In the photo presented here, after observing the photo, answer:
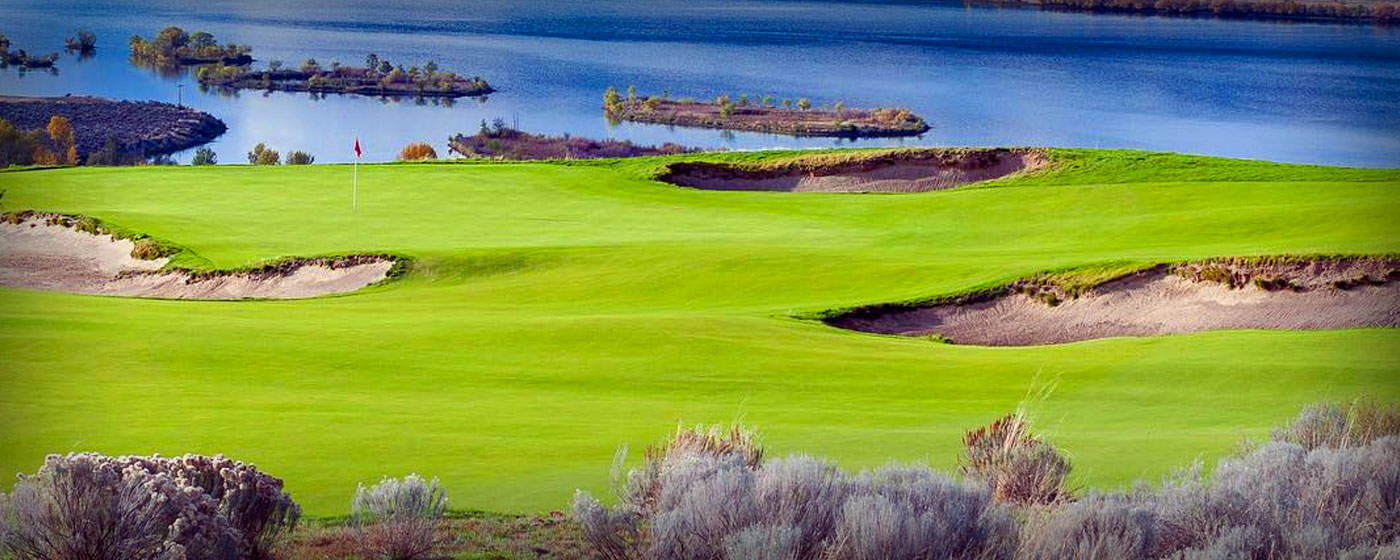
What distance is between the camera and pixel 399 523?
313 inches

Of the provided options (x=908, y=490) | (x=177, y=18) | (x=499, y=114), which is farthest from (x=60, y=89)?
(x=908, y=490)

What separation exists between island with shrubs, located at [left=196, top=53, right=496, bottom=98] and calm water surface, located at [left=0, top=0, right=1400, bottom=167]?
5.05ft

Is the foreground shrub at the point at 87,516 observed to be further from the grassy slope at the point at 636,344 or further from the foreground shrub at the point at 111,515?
the grassy slope at the point at 636,344

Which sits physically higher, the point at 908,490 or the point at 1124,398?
the point at 908,490

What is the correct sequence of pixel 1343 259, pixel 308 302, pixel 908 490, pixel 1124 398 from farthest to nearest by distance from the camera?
pixel 308 302
pixel 1343 259
pixel 1124 398
pixel 908 490

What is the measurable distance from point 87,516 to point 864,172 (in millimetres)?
30864

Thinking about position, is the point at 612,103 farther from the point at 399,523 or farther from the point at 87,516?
the point at 87,516

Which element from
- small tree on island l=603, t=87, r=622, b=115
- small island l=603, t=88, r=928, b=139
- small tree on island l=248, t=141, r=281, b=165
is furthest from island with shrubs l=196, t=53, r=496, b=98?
small tree on island l=248, t=141, r=281, b=165

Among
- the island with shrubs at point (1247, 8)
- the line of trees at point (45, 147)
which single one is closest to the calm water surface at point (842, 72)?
the island with shrubs at point (1247, 8)

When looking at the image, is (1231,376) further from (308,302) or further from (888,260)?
(308,302)

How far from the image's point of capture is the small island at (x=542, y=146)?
3019 inches

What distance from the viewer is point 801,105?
93.2m

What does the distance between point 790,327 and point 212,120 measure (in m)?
72.2

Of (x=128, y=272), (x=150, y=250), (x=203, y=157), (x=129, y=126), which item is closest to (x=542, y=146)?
(x=203, y=157)
